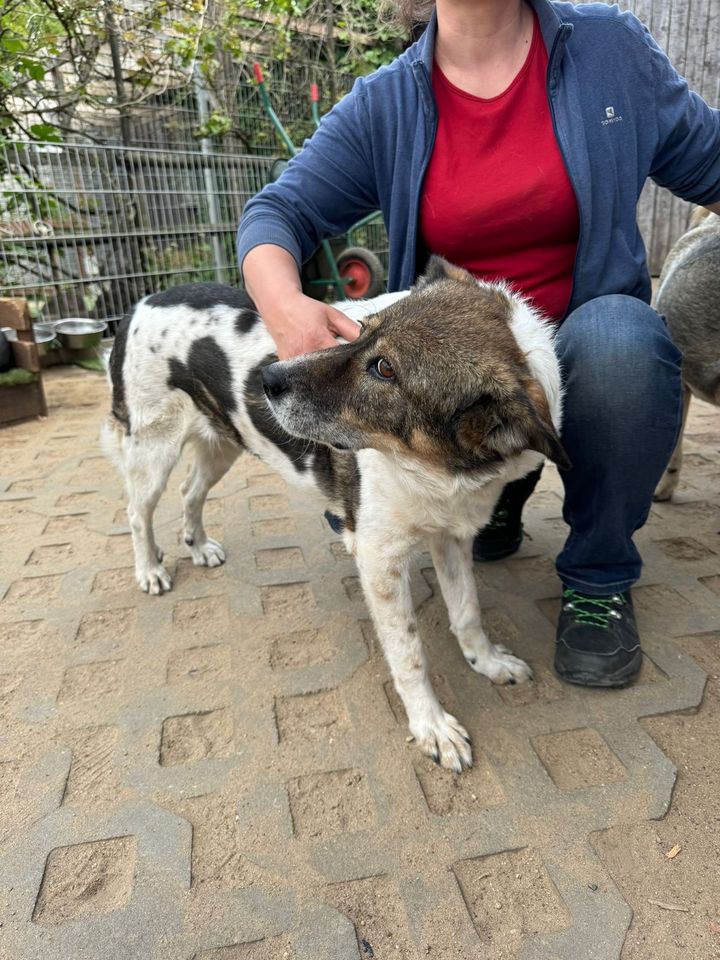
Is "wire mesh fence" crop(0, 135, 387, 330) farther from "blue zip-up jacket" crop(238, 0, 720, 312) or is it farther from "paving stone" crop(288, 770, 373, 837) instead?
"paving stone" crop(288, 770, 373, 837)

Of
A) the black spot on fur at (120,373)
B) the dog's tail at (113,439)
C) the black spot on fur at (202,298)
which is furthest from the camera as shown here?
the dog's tail at (113,439)

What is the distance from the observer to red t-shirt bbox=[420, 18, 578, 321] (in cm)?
192

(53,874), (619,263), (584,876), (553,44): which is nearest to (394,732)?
(584,876)

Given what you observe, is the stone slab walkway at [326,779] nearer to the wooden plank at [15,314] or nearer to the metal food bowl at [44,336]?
the wooden plank at [15,314]

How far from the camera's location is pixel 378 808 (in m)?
1.61

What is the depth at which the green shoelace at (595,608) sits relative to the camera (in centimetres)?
208

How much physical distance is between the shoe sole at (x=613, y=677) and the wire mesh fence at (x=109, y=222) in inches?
228

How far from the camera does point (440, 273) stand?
189cm

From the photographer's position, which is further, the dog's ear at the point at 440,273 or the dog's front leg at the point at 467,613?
the dog's front leg at the point at 467,613

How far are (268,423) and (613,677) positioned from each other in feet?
4.56

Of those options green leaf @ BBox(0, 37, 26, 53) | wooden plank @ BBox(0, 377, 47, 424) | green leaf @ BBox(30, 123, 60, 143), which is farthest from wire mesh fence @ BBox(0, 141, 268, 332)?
wooden plank @ BBox(0, 377, 47, 424)

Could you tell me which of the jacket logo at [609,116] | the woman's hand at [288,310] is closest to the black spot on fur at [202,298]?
the woman's hand at [288,310]

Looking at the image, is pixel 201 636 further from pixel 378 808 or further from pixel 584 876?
pixel 584 876

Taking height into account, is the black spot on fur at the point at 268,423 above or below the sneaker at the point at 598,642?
above
